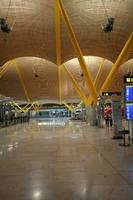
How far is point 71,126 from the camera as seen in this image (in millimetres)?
33156

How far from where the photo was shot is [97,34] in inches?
1307

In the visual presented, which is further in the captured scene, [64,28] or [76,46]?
[64,28]

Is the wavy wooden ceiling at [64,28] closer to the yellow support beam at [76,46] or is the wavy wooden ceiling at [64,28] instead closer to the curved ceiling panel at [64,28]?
the curved ceiling panel at [64,28]

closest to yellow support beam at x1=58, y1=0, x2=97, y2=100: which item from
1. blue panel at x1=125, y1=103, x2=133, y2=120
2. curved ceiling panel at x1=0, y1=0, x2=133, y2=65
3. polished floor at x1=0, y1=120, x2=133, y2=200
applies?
curved ceiling panel at x1=0, y1=0, x2=133, y2=65

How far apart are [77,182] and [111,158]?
3.59 meters

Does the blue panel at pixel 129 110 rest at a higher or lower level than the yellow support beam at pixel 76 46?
lower

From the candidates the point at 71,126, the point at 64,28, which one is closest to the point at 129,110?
the point at 64,28

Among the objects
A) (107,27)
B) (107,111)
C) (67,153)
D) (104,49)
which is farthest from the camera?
(104,49)

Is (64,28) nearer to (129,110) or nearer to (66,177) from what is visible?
(129,110)

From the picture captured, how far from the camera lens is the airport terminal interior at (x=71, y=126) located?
20.5 ft

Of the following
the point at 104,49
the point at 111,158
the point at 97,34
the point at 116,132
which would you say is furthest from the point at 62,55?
the point at 111,158

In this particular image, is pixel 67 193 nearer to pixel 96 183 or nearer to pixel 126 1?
pixel 96 183

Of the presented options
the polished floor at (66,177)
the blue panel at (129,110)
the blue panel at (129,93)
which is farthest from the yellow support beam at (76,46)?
the polished floor at (66,177)

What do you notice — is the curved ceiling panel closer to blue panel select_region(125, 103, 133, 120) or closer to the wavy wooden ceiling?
the wavy wooden ceiling
